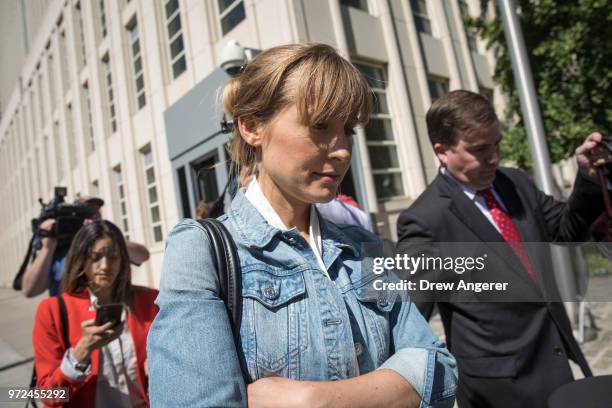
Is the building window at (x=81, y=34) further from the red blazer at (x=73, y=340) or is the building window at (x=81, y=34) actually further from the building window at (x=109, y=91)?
the red blazer at (x=73, y=340)

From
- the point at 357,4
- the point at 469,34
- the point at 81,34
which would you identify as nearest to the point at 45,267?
the point at 357,4

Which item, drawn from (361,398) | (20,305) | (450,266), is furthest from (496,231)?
(20,305)

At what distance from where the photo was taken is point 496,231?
70.9 inches

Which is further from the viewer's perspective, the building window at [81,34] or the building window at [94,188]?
the building window at [94,188]

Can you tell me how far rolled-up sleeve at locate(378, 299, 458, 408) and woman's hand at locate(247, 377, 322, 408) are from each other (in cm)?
24

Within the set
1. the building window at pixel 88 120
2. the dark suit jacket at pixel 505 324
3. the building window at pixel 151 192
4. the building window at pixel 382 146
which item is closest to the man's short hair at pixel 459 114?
the dark suit jacket at pixel 505 324

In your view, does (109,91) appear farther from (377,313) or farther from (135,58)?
(377,313)

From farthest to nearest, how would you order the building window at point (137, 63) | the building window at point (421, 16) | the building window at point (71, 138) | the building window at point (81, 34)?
1. the building window at point (71, 138)
2. the building window at point (81, 34)
3. the building window at point (137, 63)
4. the building window at point (421, 16)

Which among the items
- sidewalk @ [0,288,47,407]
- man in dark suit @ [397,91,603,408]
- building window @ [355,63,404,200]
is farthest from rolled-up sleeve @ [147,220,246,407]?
building window @ [355,63,404,200]

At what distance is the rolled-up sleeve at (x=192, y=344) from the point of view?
2.47ft

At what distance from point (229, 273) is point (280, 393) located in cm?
27

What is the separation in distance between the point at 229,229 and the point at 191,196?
7752mm

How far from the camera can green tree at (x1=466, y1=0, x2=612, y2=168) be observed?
625cm

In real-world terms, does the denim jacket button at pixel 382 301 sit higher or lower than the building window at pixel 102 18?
lower
